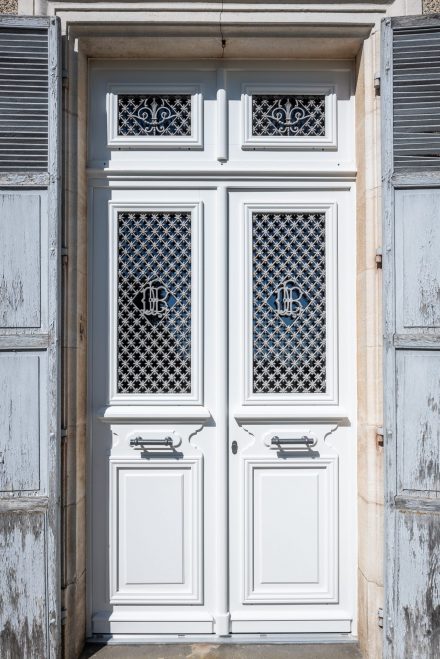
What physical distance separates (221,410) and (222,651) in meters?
1.30

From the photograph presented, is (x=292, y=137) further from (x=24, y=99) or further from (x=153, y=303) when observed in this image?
(x=24, y=99)

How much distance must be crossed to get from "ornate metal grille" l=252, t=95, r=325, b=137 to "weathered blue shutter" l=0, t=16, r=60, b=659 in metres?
1.12

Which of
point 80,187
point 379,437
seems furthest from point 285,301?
point 80,187

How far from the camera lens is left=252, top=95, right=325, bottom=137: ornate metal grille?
2.96m

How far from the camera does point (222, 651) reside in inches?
109

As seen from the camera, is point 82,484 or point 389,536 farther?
point 82,484

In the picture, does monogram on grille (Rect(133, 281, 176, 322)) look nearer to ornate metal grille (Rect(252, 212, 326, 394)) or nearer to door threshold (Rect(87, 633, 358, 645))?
ornate metal grille (Rect(252, 212, 326, 394))

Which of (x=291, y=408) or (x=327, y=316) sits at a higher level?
(x=327, y=316)

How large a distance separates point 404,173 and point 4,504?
2661 millimetres

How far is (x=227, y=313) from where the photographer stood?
9.59ft

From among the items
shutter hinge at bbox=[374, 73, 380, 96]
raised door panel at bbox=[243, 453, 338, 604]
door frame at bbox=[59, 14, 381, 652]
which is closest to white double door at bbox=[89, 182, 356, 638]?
→ raised door panel at bbox=[243, 453, 338, 604]

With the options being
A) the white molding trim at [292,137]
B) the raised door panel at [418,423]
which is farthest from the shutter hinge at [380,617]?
the white molding trim at [292,137]

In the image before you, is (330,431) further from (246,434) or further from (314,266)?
(314,266)

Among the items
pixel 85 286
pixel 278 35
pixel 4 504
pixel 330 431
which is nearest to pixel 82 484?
pixel 4 504
